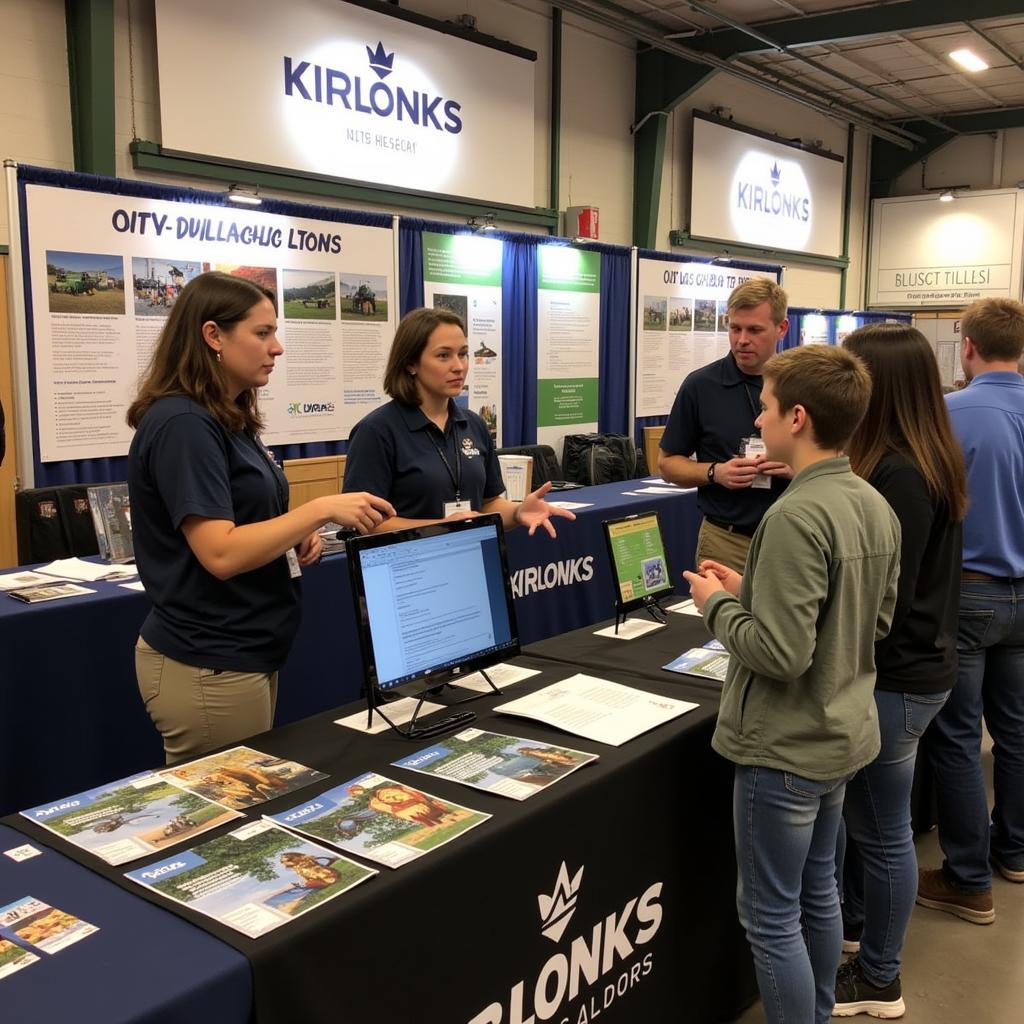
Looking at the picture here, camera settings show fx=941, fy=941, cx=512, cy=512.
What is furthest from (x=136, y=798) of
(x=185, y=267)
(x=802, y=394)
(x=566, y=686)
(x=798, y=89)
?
(x=798, y=89)

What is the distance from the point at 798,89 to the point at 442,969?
10.7 meters

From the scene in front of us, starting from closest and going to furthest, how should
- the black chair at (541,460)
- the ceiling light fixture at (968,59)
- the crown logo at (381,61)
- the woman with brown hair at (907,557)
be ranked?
the woman with brown hair at (907,557)
the crown logo at (381,61)
the black chair at (541,460)
the ceiling light fixture at (968,59)

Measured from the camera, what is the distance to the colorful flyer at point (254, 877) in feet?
3.68

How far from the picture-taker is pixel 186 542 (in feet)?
5.48

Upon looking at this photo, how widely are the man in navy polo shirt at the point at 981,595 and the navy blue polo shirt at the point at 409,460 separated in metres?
1.26

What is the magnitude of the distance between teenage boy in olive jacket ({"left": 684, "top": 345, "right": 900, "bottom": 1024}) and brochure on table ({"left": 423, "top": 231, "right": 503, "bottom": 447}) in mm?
5043

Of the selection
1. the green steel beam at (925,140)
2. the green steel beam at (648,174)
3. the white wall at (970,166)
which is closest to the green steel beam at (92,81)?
the green steel beam at (648,174)

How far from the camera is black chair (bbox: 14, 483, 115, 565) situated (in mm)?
4258

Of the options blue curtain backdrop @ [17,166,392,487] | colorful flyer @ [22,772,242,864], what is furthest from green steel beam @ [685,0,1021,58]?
colorful flyer @ [22,772,242,864]

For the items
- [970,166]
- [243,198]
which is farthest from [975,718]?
[970,166]

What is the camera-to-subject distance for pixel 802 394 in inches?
60.5

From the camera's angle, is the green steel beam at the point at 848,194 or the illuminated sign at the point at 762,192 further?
the green steel beam at the point at 848,194

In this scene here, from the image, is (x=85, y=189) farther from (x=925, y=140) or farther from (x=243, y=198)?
(x=925, y=140)

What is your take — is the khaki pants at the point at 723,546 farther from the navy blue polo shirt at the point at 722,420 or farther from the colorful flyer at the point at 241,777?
the colorful flyer at the point at 241,777
